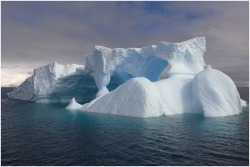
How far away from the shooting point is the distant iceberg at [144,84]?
114 feet

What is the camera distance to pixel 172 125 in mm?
28000

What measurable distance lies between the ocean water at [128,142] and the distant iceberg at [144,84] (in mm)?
4204

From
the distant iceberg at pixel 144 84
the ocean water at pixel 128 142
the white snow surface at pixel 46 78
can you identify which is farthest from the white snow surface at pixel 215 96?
the white snow surface at pixel 46 78

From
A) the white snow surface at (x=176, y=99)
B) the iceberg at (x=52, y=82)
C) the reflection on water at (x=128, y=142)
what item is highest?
the iceberg at (x=52, y=82)

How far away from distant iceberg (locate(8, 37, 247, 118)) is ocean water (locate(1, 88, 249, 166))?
4.20m

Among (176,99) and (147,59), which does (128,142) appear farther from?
(147,59)

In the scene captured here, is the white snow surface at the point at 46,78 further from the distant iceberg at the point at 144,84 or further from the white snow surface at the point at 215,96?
the white snow surface at the point at 215,96

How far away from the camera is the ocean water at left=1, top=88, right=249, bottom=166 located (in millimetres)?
16906

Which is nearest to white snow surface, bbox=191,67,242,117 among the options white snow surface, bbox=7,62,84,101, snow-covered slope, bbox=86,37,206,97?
snow-covered slope, bbox=86,37,206,97

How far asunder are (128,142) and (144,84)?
626 inches

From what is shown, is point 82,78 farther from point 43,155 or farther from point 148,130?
point 43,155

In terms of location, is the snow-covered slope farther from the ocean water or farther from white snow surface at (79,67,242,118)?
the ocean water

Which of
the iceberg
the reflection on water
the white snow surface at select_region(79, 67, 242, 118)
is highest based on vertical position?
the iceberg

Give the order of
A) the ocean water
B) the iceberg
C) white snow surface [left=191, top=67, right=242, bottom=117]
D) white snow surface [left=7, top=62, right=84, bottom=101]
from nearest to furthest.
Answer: the ocean water → white snow surface [left=191, top=67, right=242, bottom=117] → the iceberg → white snow surface [left=7, top=62, right=84, bottom=101]
